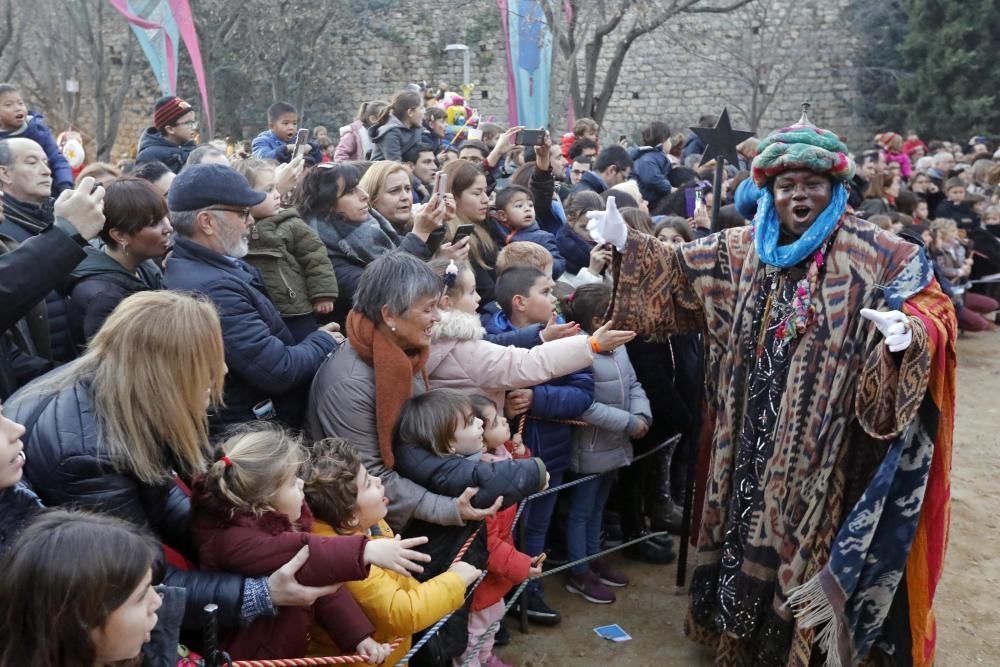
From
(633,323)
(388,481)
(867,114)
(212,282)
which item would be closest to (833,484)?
(633,323)

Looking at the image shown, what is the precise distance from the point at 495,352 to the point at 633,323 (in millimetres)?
607

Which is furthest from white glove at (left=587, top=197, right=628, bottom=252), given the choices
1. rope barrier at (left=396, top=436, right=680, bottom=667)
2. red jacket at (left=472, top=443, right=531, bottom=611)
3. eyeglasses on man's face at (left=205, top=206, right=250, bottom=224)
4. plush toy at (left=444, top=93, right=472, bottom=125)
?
plush toy at (left=444, top=93, right=472, bottom=125)

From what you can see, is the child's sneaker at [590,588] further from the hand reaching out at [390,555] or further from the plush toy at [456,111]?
the plush toy at [456,111]

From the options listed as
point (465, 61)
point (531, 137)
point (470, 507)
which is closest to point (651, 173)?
point (531, 137)

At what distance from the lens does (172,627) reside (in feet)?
6.43

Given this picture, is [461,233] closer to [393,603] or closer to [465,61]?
[393,603]

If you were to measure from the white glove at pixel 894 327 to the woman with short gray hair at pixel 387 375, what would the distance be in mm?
1350

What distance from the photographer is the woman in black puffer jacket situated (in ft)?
6.91

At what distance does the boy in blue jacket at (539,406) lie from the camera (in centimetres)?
380

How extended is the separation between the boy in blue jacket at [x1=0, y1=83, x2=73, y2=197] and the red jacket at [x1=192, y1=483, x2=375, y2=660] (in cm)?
480

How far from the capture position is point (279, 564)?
2.34m

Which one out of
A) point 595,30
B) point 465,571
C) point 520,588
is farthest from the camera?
point 595,30

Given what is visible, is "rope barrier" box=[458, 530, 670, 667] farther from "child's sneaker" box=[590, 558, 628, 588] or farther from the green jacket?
the green jacket

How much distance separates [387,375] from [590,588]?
69.9 inches
